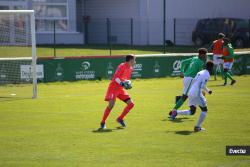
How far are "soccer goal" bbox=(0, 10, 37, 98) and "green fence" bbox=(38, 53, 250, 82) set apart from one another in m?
1.49

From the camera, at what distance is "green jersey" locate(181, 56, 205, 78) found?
61.8ft

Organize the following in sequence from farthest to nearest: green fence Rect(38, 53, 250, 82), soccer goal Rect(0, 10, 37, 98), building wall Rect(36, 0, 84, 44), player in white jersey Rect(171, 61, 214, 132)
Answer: building wall Rect(36, 0, 84, 44) → green fence Rect(38, 53, 250, 82) → soccer goal Rect(0, 10, 37, 98) → player in white jersey Rect(171, 61, 214, 132)

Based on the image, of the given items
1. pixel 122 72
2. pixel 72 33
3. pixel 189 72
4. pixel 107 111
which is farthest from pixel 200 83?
pixel 72 33

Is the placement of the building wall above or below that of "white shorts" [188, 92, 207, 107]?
above

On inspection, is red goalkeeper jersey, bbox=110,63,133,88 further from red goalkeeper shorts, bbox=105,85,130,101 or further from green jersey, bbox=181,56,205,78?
green jersey, bbox=181,56,205,78

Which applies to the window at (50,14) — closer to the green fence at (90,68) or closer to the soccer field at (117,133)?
the green fence at (90,68)

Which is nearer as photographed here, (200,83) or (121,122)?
(200,83)

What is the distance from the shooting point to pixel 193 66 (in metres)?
18.9

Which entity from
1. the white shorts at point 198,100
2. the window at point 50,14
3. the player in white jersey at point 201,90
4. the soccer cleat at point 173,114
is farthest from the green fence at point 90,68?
the window at point 50,14

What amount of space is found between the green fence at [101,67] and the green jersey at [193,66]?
11370mm

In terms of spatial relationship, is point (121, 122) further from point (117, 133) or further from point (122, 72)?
point (122, 72)

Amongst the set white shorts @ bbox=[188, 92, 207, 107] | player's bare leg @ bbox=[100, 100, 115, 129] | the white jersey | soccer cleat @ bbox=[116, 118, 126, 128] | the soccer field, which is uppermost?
the white jersey

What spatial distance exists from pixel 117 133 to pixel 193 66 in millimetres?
3539

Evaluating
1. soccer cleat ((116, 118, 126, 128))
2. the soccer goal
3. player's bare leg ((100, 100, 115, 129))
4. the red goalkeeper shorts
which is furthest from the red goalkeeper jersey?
the soccer goal
